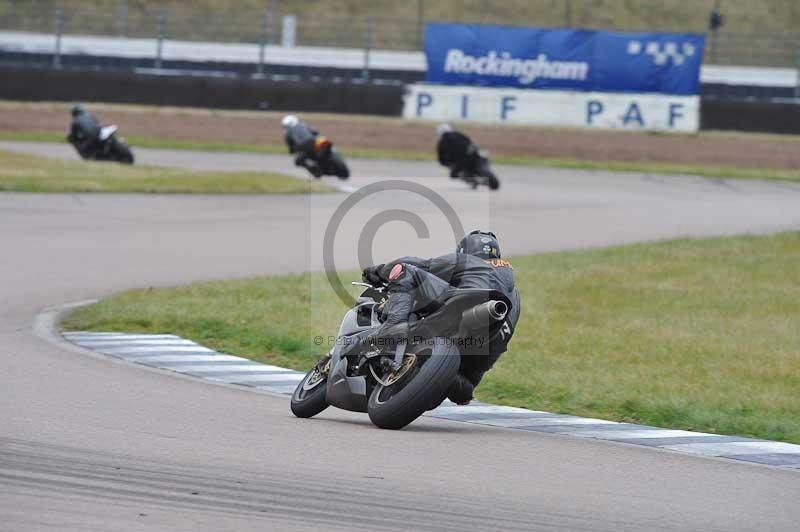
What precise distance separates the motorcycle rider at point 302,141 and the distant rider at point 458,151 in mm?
2438

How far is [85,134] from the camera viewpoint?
91.4 feet

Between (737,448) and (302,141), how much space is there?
20269 millimetres

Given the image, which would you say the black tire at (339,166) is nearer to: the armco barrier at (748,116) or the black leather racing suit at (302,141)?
the black leather racing suit at (302,141)

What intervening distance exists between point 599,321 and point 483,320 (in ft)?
19.3

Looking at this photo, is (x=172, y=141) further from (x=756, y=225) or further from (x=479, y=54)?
(x=756, y=225)

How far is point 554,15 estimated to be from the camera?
189 ft

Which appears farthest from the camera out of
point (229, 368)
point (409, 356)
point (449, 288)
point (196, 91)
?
point (196, 91)

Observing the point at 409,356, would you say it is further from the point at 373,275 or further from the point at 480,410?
the point at 480,410

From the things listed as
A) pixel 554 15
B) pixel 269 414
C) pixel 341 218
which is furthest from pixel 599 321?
pixel 554 15

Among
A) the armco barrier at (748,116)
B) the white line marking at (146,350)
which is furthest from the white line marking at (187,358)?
the armco barrier at (748,116)

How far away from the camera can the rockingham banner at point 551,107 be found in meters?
35.1

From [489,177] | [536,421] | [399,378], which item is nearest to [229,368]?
[536,421]

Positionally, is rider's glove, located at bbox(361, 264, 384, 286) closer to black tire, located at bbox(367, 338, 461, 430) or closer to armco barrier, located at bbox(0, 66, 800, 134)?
black tire, located at bbox(367, 338, 461, 430)

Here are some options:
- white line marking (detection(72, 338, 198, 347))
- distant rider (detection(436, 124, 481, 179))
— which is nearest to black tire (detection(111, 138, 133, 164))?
distant rider (detection(436, 124, 481, 179))
